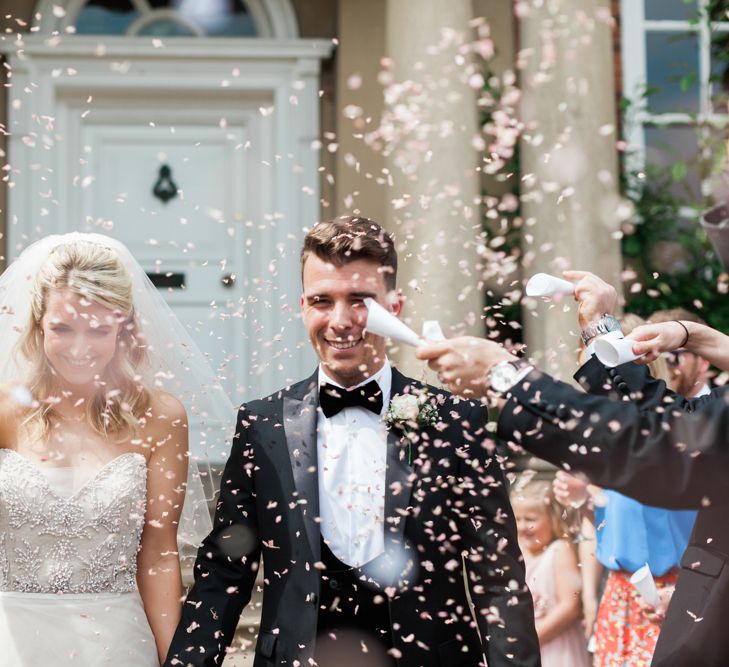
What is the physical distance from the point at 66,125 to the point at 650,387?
6311mm

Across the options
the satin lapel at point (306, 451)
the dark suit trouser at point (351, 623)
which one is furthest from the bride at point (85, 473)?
the dark suit trouser at point (351, 623)

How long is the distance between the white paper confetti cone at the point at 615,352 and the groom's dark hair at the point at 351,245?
739 millimetres

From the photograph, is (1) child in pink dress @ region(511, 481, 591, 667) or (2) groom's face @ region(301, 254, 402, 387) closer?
(2) groom's face @ region(301, 254, 402, 387)

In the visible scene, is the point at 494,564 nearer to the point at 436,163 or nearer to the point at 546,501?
the point at 546,501

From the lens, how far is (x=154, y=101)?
8.50m

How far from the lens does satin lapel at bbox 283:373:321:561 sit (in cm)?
341

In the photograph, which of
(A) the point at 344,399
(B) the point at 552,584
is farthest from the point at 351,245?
(B) the point at 552,584

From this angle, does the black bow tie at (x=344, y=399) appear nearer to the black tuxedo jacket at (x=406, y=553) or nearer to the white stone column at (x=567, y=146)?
the black tuxedo jacket at (x=406, y=553)

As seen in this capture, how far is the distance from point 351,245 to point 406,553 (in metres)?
0.95

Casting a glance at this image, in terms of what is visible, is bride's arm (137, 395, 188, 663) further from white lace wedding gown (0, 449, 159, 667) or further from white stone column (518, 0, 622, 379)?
Result: white stone column (518, 0, 622, 379)

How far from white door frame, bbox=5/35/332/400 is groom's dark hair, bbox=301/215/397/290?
14.8ft

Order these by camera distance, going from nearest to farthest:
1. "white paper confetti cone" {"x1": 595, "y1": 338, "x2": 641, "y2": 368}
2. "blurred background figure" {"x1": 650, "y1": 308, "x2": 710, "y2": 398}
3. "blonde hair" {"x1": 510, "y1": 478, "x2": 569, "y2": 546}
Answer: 1. "white paper confetti cone" {"x1": 595, "y1": 338, "x2": 641, "y2": 368}
2. "blurred background figure" {"x1": 650, "y1": 308, "x2": 710, "y2": 398}
3. "blonde hair" {"x1": 510, "y1": 478, "x2": 569, "y2": 546}

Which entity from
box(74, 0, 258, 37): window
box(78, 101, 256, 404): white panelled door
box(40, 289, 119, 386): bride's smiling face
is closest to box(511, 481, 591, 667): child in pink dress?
box(40, 289, 119, 386): bride's smiling face

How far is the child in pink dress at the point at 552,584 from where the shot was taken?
18.4 ft
